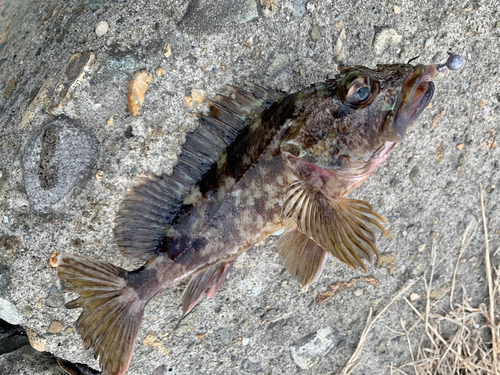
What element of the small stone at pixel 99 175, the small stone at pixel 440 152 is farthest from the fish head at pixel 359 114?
the small stone at pixel 440 152

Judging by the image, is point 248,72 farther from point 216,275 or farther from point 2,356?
point 2,356

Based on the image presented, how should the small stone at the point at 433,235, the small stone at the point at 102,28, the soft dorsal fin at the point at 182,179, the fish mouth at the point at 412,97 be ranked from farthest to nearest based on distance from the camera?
the small stone at the point at 433,235 → the small stone at the point at 102,28 → the soft dorsal fin at the point at 182,179 → the fish mouth at the point at 412,97

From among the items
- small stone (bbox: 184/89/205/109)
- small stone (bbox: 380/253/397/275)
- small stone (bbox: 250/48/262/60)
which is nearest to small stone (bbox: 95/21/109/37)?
small stone (bbox: 184/89/205/109)

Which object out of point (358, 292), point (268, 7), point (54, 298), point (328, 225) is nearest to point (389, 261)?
point (358, 292)

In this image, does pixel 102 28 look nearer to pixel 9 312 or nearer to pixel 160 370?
pixel 9 312

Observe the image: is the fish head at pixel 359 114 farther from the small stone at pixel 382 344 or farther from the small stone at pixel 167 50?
the small stone at pixel 382 344

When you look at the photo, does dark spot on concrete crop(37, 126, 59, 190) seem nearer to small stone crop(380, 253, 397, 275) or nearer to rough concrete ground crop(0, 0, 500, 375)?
rough concrete ground crop(0, 0, 500, 375)

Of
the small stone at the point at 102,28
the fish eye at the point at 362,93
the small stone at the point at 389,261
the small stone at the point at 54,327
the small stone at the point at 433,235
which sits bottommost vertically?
the small stone at the point at 54,327

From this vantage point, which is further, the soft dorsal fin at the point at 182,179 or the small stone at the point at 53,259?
the small stone at the point at 53,259
